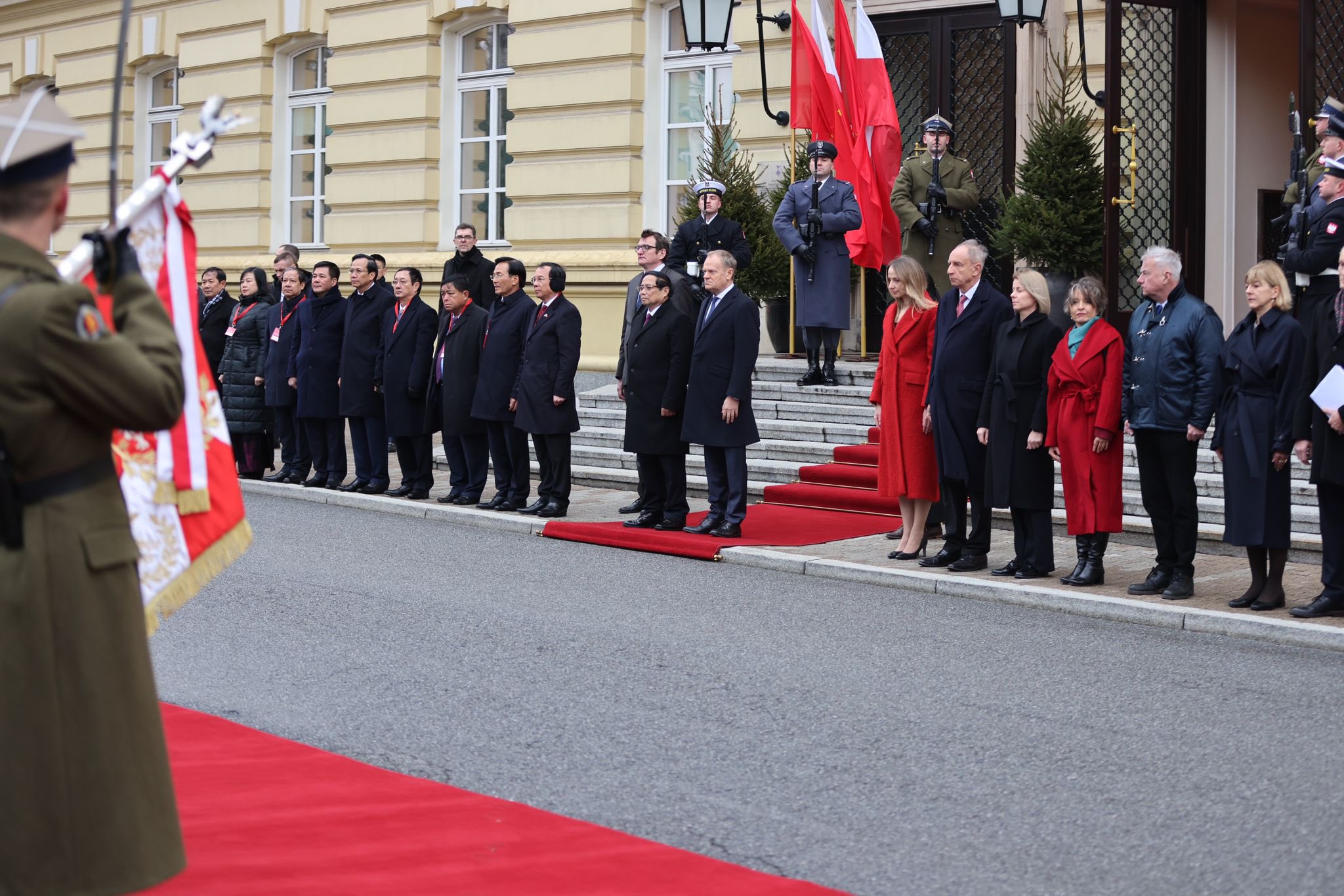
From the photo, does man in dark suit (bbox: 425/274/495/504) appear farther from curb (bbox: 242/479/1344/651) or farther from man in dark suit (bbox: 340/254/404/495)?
curb (bbox: 242/479/1344/651)

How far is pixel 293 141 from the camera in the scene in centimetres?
2339

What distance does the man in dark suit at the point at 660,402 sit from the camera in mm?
12047

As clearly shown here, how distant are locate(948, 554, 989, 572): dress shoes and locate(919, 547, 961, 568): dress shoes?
82 mm

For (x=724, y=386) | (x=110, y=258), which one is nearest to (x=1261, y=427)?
(x=724, y=386)

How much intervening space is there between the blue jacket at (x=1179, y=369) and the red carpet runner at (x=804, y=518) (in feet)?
9.04

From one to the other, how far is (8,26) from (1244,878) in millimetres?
27545

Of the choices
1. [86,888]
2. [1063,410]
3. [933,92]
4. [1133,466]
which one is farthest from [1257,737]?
[933,92]

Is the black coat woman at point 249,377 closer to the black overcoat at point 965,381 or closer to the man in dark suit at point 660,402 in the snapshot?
the man in dark suit at point 660,402

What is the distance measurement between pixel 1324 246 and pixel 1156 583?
222cm

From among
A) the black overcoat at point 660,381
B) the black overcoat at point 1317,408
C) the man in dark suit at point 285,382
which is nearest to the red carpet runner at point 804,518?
the black overcoat at point 660,381

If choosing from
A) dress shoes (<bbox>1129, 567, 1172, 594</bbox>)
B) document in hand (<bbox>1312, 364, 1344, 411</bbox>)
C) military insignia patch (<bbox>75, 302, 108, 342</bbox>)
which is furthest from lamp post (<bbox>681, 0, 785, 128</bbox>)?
military insignia patch (<bbox>75, 302, 108, 342</bbox>)

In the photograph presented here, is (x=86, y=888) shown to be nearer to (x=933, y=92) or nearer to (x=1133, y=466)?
(x=1133, y=466)

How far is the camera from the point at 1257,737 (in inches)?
255

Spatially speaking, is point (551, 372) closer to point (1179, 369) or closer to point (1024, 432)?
point (1024, 432)
